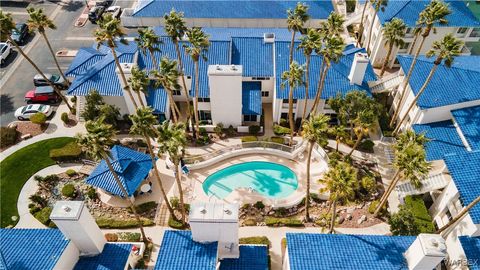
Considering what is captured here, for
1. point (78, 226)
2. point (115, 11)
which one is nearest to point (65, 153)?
point (78, 226)

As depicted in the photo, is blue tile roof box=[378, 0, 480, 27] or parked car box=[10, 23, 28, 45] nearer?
blue tile roof box=[378, 0, 480, 27]

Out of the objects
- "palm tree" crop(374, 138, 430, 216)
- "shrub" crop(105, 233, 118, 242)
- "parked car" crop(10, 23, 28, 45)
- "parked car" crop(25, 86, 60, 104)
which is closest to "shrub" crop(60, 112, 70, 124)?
"parked car" crop(25, 86, 60, 104)

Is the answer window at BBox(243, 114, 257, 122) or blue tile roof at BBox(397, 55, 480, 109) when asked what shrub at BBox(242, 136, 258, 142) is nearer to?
window at BBox(243, 114, 257, 122)

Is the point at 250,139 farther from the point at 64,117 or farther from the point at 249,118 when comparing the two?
the point at 64,117

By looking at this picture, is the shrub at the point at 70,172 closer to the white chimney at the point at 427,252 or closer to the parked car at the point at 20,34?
the parked car at the point at 20,34

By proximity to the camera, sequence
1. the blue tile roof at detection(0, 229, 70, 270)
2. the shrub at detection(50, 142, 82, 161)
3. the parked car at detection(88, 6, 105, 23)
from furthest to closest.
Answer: the parked car at detection(88, 6, 105, 23) → the shrub at detection(50, 142, 82, 161) → the blue tile roof at detection(0, 229, 70, 270)

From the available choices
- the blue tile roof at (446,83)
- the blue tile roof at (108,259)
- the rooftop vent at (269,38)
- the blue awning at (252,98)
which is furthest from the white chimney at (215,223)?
the rooftop vent at (269,38)
